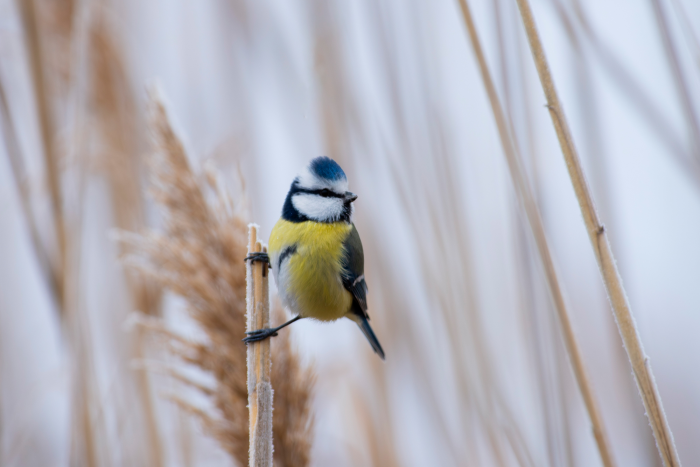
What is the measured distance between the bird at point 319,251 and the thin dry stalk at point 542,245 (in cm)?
32

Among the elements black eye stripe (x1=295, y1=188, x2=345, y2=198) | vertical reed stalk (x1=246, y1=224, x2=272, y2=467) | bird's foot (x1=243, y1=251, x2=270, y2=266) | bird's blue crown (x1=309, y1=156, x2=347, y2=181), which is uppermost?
bird's blue crown (x1=309, y1=156, x2=347, y2=181)

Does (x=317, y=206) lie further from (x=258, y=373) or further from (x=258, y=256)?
(x=258, y=373)

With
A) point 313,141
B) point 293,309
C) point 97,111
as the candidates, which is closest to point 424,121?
point 313,141

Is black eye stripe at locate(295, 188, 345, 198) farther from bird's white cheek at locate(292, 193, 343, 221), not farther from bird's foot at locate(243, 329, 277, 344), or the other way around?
bird's foot at locate(243, 329, 277, 344)

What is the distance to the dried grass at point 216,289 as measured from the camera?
3.07 ft

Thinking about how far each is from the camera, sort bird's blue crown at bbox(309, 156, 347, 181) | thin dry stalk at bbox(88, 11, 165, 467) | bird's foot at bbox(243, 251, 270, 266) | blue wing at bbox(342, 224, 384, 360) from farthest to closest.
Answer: thin dry stalk at bbox(88, 11, 165, 467), blue wing at bbox(342, 224, 384, 360), bird's blue crown at bbox(309, 156, 347, 181), bird's foot at bbox(243, 251, 270, 266)

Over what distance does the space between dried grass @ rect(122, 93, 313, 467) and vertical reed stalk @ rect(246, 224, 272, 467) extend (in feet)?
0.59

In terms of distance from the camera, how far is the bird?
1048mm

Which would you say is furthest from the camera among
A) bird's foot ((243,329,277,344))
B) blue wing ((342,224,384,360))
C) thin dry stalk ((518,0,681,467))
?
blue wing ((342,224,384,360))

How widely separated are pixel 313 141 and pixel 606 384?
120cm

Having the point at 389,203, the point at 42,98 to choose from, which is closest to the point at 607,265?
the point at 389,203

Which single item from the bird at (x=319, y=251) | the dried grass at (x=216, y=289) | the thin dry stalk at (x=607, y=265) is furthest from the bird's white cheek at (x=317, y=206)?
the thin dry stalk at (x=607, y=265)

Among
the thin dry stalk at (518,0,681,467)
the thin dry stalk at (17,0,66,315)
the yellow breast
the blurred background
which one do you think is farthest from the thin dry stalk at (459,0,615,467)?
the thin dry stalk at (17,0,66,315)

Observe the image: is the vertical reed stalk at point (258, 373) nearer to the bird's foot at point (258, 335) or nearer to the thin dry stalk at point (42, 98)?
the bird's foot at point (258, 335)
